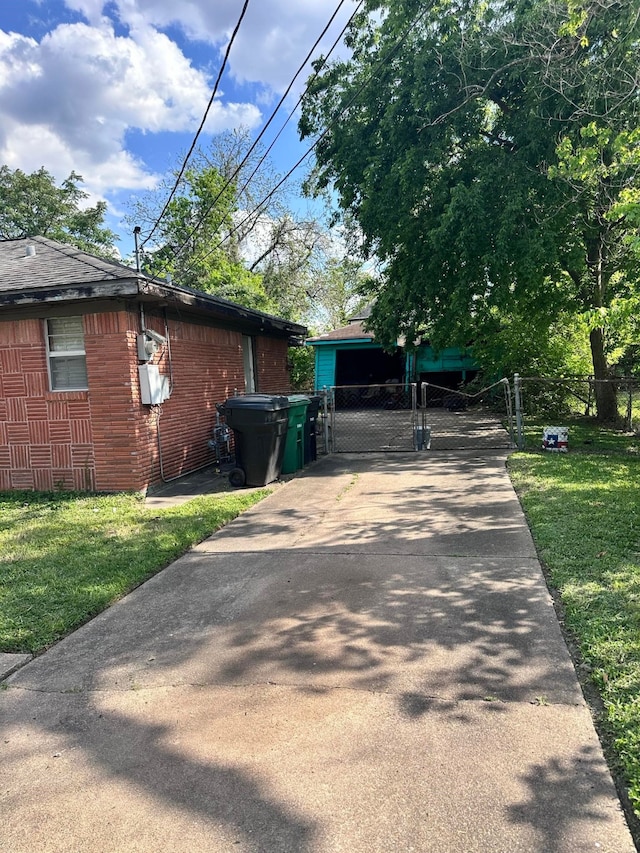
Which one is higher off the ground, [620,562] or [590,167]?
[590,167]

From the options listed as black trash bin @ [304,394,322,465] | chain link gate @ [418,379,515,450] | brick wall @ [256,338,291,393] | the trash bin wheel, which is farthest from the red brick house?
chain link gate @ [418,379,515,450]

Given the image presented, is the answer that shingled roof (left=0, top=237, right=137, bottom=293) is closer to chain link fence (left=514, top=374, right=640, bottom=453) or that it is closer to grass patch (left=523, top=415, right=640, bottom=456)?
chain link fence (left=514, top=374, right=640, bottom=453)

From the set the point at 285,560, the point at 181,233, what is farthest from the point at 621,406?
the point at 181,233

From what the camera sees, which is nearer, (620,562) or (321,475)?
(620,562)

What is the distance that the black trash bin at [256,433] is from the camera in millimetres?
8594

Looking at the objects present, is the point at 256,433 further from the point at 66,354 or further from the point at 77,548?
the point at 77,548

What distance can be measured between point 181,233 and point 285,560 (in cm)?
2633

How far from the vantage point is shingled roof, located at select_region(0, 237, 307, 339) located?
757cm

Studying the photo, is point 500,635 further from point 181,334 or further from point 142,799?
point 181,334

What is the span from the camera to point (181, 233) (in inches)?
1110

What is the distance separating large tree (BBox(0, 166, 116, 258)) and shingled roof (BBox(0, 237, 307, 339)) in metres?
24.1

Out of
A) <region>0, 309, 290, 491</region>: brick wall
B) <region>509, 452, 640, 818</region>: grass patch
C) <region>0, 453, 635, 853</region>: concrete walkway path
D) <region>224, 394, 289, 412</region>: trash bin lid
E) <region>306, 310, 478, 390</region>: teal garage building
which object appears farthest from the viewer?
<region>306, 310, 478, 390</region>: teal garage building

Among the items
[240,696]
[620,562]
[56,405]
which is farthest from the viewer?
[56,405]

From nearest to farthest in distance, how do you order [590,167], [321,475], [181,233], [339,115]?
[590,167]
[321,475]
[339,115]
[181,233]
